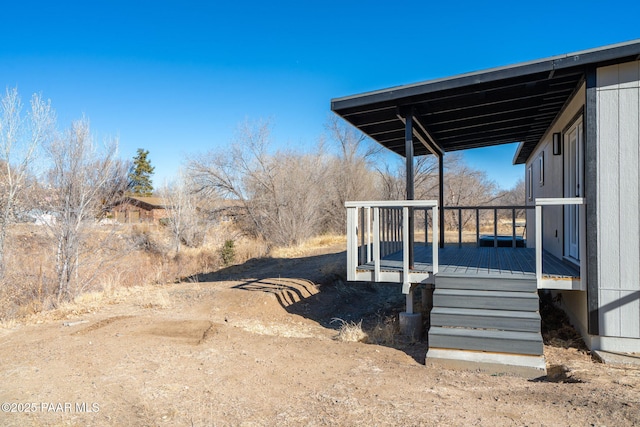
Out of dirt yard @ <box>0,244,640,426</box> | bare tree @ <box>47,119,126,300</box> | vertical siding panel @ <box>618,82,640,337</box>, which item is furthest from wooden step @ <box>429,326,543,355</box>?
bare tree @ <box>47,119,126,300</box>

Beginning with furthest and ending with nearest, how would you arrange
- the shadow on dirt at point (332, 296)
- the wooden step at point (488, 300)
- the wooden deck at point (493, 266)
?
the shadow on dirt at point (332, 296) < the wooden deck at point (493, 266) < the wooden step at point (488, 300)

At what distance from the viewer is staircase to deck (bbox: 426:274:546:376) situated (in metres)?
3.92

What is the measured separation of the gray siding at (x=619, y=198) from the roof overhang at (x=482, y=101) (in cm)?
30

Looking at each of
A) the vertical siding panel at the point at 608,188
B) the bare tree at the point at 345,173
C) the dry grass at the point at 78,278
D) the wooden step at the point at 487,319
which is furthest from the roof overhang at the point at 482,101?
the bare tree at the point at 345,173

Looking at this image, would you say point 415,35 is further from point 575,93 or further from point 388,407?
point 388,407

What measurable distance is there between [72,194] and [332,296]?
225 inches

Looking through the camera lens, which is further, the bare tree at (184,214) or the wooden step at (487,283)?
the bare tree at (184,214)

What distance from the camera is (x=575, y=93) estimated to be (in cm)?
536

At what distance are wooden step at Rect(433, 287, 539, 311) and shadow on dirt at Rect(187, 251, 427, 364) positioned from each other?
2.29ft

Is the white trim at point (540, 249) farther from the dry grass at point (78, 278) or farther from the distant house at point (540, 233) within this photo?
the dry grass at point (78, 278)

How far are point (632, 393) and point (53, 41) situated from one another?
15.2m

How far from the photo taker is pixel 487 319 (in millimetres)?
4254

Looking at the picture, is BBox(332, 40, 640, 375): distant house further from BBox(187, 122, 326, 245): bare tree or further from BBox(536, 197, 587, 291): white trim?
BBox(187, 122, 326, 245): bare tree

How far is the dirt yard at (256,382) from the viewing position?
2844 mm
